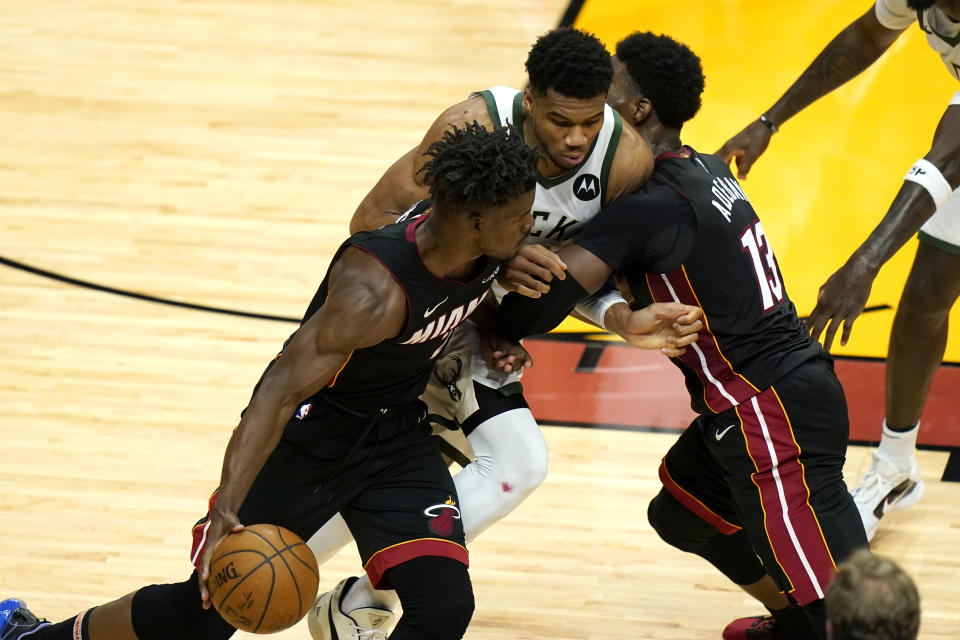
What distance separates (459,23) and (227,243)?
3.38 m

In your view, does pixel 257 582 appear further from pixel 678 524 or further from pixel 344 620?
pixel 678 524

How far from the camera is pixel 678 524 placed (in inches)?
174

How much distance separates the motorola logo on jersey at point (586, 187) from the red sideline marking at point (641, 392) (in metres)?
2.00

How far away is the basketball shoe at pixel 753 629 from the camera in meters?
4.53

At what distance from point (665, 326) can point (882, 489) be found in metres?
1.74

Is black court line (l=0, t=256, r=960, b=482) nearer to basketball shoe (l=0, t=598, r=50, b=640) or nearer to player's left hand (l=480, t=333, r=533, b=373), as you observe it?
player's left hand (l=480, t=333, r=533, b=373)

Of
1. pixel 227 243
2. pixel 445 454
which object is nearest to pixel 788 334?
pixel 445 454

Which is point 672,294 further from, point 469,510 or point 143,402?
point 143,402

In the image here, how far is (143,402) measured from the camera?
5957 mm

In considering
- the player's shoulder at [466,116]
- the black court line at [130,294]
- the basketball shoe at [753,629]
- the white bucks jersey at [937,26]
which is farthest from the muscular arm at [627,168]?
the black court line at [130,294]

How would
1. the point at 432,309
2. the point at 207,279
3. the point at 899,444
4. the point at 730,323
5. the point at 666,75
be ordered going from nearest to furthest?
the point at 432,309 → the point at 730,323 → the point at 666,75 → the point at 899,444 → the point at 207,279

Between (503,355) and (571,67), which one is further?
(503,355)

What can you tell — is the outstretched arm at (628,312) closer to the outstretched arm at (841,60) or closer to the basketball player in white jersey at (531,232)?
the basketball player in white jersey at (531,232)

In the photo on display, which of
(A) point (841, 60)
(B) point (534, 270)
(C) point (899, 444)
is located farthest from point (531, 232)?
(C) point (899, 444)
